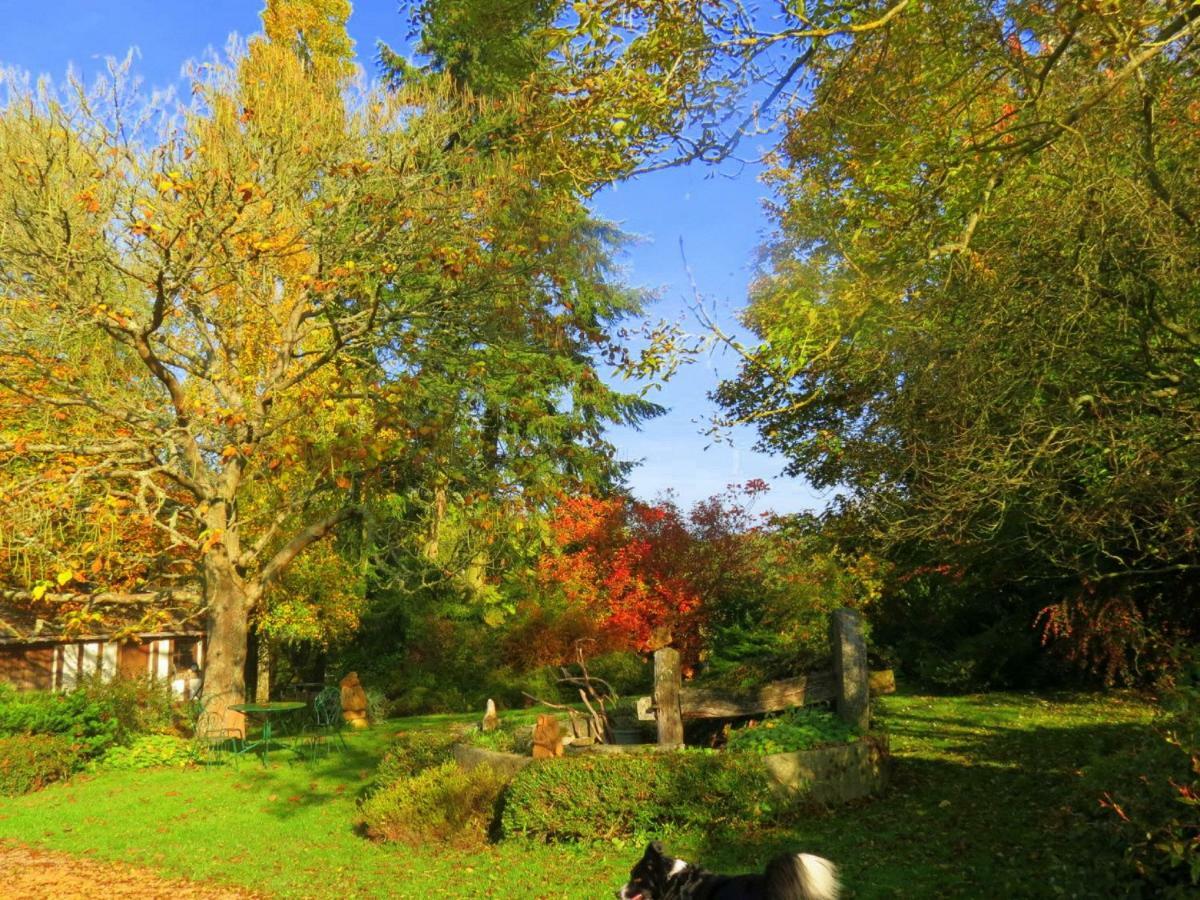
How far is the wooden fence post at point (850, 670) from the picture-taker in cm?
1234

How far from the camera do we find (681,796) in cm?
1048

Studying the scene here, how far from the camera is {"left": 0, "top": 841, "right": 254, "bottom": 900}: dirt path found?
1029 centimetres

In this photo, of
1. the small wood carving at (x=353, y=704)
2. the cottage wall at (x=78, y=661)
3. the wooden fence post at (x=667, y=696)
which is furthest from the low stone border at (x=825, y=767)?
the cottage wall at (x=78, y=661)

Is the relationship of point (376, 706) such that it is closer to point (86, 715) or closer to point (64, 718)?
point (86, 715)

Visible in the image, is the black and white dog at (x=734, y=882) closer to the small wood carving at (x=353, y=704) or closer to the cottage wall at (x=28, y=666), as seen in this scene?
the small wood carving at (x=353, y=704)

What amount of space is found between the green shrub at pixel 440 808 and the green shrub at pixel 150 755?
26.9 feet

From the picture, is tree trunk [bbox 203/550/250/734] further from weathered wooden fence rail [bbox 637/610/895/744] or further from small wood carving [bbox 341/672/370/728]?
weathered wooden fence rail [bbox 637/610/895/744]

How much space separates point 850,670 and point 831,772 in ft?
5.41

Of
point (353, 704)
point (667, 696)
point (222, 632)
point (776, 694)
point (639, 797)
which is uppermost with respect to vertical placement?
point (222, 632)

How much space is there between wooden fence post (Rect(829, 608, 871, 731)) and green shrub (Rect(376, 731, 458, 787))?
5.61 m

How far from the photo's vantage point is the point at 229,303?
19.9 metres

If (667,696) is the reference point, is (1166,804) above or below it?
below

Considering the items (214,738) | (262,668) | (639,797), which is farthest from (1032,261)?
(262,668)

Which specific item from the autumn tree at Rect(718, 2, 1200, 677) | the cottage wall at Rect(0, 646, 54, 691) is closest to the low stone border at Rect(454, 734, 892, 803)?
the autumn tree at Rect(718, 2, 1200, 677)
